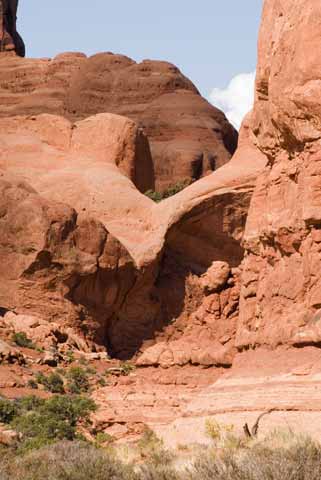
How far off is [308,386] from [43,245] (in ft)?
73.4

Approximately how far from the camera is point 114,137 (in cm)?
5212

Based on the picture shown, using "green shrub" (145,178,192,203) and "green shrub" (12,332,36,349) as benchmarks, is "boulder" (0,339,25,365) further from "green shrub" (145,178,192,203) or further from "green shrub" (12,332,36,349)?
"green shrub" (145,178,192,203)

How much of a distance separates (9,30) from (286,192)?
77.7 metres

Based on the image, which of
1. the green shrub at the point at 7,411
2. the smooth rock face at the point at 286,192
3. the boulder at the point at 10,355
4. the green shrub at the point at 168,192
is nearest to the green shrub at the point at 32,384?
the boulder at the point at 10,355

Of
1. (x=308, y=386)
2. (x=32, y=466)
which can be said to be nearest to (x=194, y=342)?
(x=32, y=466)

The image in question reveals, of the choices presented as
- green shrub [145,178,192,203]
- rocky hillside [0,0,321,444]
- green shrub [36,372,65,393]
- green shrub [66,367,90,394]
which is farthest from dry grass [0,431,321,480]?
green shrub [145,178,192,203]

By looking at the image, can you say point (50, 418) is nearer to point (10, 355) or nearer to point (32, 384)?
point (32, 384)

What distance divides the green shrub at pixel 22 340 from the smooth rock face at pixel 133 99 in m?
Result: 39.4

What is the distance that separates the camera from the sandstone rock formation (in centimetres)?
9581

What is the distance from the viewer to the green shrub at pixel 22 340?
3638 centimetres

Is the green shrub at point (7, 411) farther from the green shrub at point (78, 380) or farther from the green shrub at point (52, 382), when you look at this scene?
the green shrub at point (52, 382)

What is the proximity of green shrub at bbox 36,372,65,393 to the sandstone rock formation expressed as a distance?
2501 inches

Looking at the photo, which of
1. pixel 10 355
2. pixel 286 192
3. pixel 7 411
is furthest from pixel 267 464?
pixel 10 355

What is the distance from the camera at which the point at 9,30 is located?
9806 centimetres
